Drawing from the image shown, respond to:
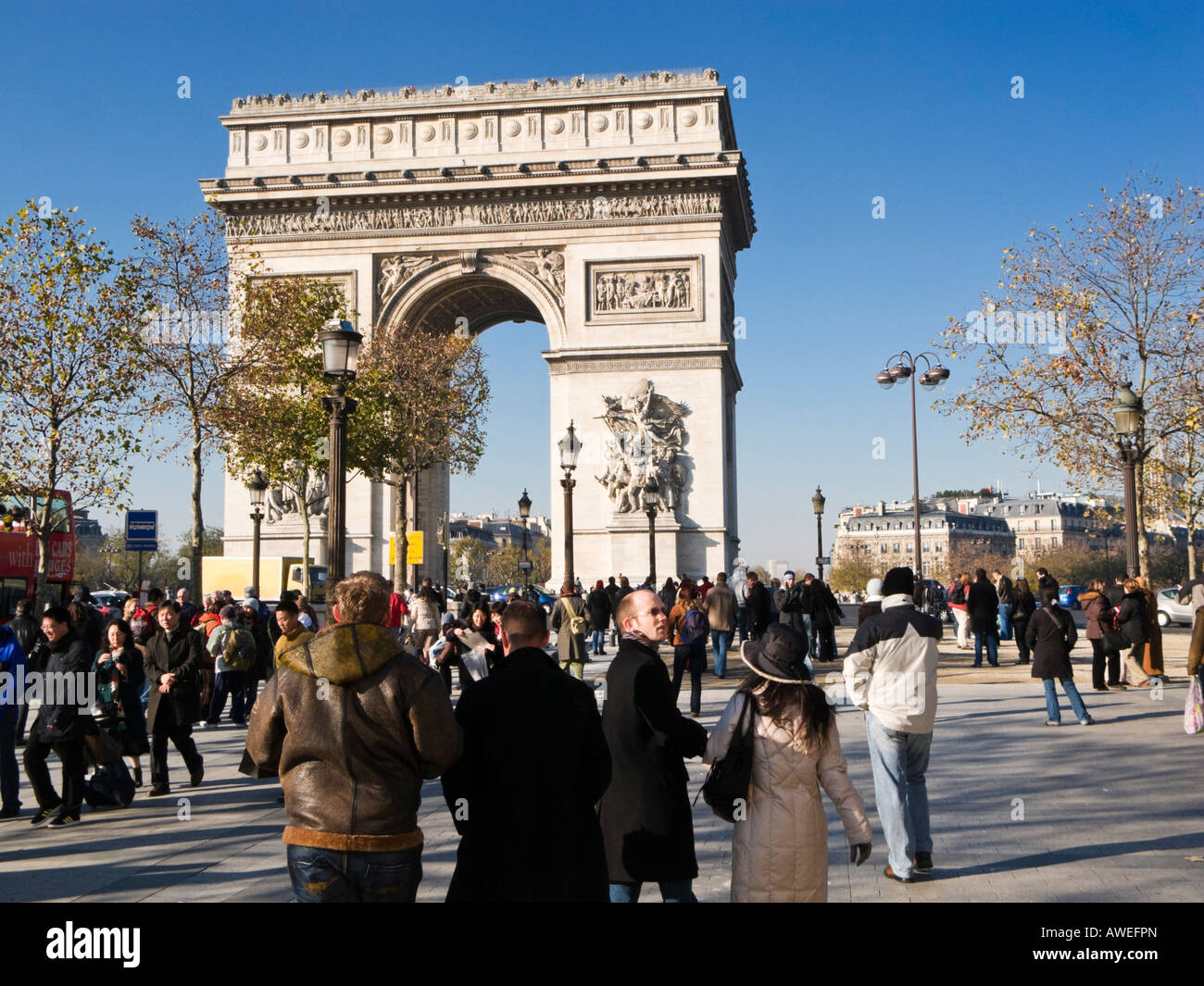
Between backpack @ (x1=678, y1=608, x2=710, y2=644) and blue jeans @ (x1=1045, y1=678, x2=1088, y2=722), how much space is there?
12.5ft

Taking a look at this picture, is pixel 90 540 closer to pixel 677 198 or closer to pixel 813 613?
pixel 677 198

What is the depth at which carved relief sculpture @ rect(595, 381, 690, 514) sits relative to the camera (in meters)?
31.6

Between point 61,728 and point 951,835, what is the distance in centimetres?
603

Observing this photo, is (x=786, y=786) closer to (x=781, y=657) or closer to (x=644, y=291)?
(x=781, y=657)

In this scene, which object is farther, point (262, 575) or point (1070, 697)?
point (262, 575)

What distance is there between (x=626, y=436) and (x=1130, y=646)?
1764 centimetres

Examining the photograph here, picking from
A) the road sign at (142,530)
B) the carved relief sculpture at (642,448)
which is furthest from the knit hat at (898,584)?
the carved relief sculpture at (642,448)

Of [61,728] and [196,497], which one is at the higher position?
[196,497]

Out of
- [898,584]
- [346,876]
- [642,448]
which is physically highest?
[642,448]

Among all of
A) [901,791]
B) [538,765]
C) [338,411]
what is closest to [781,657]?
[538,765]

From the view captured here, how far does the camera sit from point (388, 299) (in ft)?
111

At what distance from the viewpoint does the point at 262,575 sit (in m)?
31.3

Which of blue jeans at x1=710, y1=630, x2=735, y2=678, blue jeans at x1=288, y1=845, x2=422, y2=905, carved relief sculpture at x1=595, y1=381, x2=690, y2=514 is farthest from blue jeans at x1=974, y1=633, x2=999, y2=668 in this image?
blue jeans at x1=288, y1=845, x2=422, y2=905

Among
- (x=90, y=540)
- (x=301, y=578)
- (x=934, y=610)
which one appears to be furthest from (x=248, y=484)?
(x=90, y=540)
